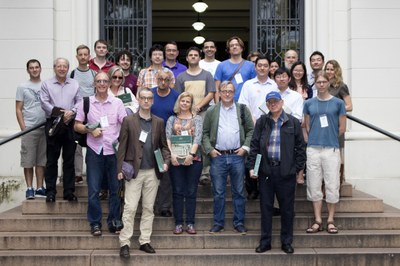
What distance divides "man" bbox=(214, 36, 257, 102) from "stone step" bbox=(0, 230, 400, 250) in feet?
6.97

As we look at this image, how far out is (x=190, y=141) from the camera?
7008 millimetres

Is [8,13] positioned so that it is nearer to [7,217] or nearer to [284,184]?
[7,217]

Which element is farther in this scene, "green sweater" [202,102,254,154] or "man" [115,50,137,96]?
"man" [115,50,137,96]

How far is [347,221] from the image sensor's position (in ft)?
24.5

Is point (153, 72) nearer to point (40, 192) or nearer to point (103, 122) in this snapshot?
point (103, 122)

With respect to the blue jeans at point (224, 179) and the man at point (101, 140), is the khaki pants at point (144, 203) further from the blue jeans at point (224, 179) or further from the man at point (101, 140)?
the blue jeans at point (224, 179)

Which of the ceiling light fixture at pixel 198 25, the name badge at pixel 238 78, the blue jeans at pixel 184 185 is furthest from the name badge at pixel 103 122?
the ceiling light fixture at pixel 198 25

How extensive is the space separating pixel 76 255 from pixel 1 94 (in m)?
4.10

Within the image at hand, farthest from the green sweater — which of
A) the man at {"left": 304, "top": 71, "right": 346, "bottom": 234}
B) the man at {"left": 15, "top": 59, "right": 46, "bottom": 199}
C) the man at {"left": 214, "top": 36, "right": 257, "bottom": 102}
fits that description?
the man at {"left": 15, "top": 59, "right": 46, "bottom": 199}

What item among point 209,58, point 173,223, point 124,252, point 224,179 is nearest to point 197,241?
point 173,223

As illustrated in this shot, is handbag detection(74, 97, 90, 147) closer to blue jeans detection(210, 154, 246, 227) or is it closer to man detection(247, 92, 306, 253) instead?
blue jeans detection(210, 154, 246, 227)

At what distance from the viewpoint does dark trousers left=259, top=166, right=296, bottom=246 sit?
6.78 m

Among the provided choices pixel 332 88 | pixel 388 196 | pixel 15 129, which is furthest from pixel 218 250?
pixel 15 129

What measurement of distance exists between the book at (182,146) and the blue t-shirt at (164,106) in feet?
1.70
